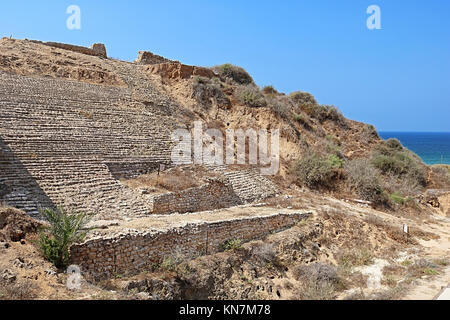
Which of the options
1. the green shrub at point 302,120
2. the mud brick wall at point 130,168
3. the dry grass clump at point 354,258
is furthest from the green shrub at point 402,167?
the mud brick wall at point 130,168

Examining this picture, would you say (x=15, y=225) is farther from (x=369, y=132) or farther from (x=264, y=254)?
(x=369, y=132)

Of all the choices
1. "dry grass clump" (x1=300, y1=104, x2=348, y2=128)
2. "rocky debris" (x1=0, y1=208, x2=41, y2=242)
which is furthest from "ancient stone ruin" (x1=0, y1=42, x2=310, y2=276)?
"dry grass clump" (x1=300, y1=104, x2=348, y2=128)

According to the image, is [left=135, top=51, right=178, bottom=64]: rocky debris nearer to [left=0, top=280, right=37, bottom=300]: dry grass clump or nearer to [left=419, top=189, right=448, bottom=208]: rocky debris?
[left=419, top=189, right=448, bottom=208]: rocky debris

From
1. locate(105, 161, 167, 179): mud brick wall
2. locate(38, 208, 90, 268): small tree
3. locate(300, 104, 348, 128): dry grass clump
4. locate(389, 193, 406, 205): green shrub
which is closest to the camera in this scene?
locate(38, 208, 90, 268): small tree

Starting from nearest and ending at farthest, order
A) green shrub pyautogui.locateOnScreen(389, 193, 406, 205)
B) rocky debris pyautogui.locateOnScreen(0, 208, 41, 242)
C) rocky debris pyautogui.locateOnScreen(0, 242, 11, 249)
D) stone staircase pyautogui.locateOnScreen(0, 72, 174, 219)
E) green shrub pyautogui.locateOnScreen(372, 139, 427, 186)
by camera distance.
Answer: rocky debris pyautogui.locateOnScreen(0, 242, 11, 249) → rocky debris pyautogui.locateOnScreen(0, 208, 41, 242) → stone staircase pyautogui.locateOnScreen(0, 72, 174, 219) → green shrub pyautogui.locateOnScreen(389, 193, 406, 205) → green shrub pyautogui.locateOnScreen(372, 139, 427, 186)

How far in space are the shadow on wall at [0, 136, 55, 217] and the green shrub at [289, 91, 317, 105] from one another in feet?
64.7

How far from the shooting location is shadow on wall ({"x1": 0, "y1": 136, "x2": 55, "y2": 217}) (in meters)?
8.64

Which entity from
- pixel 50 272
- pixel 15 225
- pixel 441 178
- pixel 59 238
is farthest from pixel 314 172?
pixel 50 272

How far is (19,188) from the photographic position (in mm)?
9133

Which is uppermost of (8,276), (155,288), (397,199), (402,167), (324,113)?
(324,113)

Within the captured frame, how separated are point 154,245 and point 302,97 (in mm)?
21249

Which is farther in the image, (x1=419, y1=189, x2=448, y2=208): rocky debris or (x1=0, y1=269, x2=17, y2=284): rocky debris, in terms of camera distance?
(x1=419, y1=189, x2=448, y2=208): rocky debris

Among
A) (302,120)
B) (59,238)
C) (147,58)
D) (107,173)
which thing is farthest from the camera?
(147,58)
